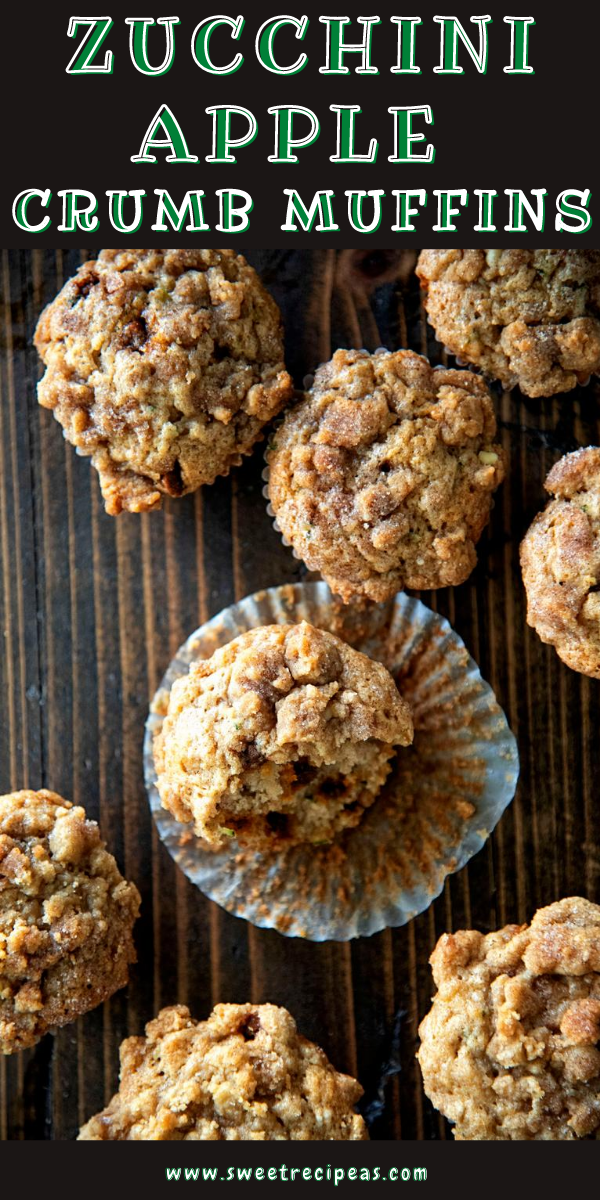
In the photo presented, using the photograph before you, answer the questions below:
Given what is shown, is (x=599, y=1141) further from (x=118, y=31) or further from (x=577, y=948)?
(x=118, y=31)

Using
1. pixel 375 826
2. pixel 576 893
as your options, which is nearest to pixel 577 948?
pixel 576 893

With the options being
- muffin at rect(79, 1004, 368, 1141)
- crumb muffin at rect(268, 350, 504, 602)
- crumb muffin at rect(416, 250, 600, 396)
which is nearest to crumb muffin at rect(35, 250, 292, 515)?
crumb muffin at rect(268, 350, 504, 602)

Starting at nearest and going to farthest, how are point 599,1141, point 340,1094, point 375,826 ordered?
point 599,1141 → point 340,1094 → point 375,826

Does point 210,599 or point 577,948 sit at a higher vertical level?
point 210,599

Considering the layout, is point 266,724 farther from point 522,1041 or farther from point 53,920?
point 522,1041

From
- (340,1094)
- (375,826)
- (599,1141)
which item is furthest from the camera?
(375,826)

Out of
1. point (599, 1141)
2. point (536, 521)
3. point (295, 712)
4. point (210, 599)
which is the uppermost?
point (536, 521)

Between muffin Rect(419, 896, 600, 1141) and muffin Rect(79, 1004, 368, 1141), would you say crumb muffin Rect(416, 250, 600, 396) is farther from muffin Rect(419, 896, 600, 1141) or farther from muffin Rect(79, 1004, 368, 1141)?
muffin Rect(79, 1004, 368, 1141)

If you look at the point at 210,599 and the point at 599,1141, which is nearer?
the point at 599,1141
